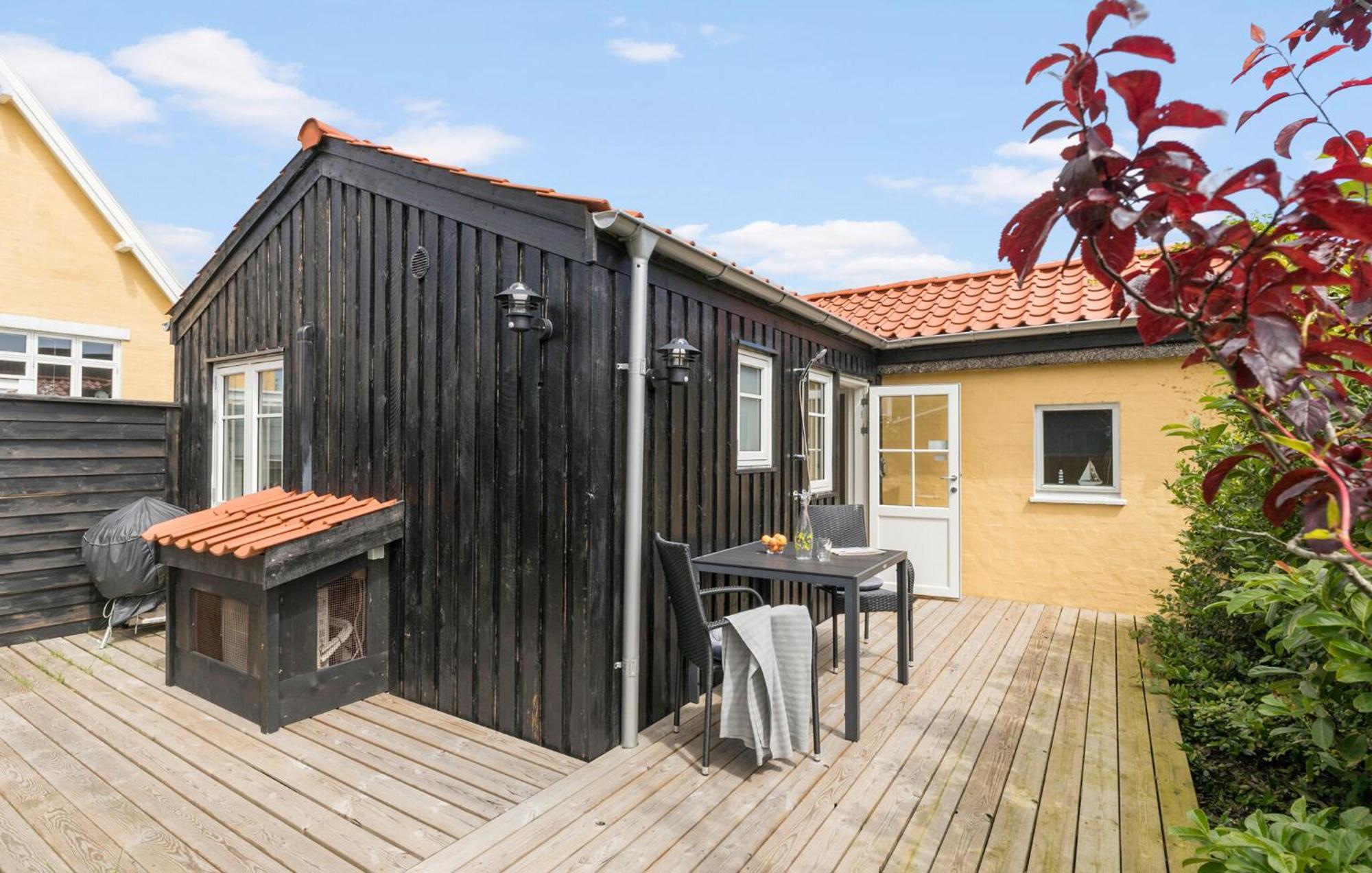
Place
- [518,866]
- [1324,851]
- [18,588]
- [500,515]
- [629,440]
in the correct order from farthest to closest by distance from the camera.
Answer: [18,588] → [500,515] → [629,440] → [518,866] → [1324,851]

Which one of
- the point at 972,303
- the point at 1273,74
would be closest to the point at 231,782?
the point at 1273,74

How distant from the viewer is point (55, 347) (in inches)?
323

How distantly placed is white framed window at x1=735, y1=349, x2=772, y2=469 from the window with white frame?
764cm

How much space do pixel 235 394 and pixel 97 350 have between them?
17.1ft

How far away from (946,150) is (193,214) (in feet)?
41.9

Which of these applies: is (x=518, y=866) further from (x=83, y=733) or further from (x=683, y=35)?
(x=683, y=35)

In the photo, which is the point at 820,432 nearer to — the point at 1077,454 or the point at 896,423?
the point at 896,423

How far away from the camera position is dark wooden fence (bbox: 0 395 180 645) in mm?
4664

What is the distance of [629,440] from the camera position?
326 cm

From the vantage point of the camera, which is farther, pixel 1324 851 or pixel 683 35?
pixel 683 35

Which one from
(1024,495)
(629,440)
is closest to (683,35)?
(629,440)

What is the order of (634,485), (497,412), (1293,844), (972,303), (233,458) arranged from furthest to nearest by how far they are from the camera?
(972,303)
(233,458)
(497,412)
(634,485)
(1293,844)

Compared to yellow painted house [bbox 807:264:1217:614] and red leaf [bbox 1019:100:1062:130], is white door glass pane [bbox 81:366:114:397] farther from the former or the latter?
red leaf [bbox 1019:100:1062:130]

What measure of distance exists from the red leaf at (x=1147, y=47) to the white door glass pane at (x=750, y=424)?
3.79 m
